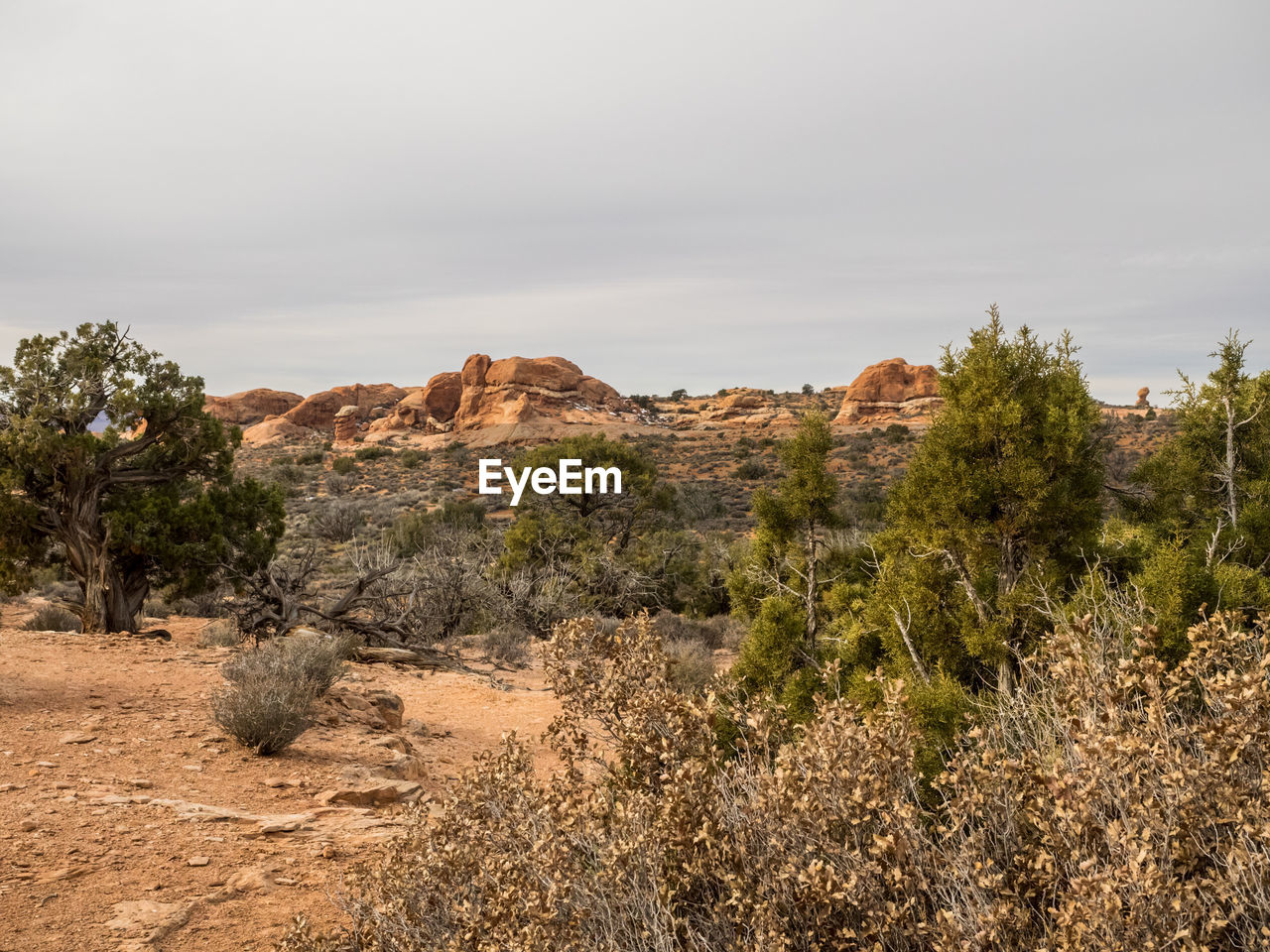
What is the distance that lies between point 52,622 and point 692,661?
32.1 ft

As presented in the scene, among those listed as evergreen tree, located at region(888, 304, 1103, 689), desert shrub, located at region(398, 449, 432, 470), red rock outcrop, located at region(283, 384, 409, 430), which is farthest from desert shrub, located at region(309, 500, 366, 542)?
red rock outcrop, located at region(283, 384, 409, 430)

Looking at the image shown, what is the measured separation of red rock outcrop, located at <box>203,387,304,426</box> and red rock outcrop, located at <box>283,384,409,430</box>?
580cm

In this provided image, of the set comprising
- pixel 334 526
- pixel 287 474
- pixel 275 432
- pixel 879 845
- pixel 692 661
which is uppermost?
pixel 275 432

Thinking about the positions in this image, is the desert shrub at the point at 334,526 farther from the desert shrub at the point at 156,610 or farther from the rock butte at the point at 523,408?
the rock butte at the point at 523,408

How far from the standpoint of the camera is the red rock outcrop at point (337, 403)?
79438mm

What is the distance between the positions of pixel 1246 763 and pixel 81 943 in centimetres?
458

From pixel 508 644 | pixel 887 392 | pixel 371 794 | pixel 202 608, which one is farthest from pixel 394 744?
pixel 887 392

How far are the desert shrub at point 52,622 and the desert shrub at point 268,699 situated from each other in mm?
5981

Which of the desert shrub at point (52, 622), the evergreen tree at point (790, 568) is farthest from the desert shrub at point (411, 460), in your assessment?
the evergreen tree at point (790, 568)

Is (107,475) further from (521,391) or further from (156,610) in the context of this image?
(521,391)

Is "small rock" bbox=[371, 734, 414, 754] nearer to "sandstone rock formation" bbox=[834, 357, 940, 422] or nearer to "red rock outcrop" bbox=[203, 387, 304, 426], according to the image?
"sandstone rock formation" bbox=[834, 357, 940, 422]

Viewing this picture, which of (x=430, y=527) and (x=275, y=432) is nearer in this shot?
(x=430, y=527)

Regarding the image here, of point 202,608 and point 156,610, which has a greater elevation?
point 156,610

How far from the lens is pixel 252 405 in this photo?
287ft
